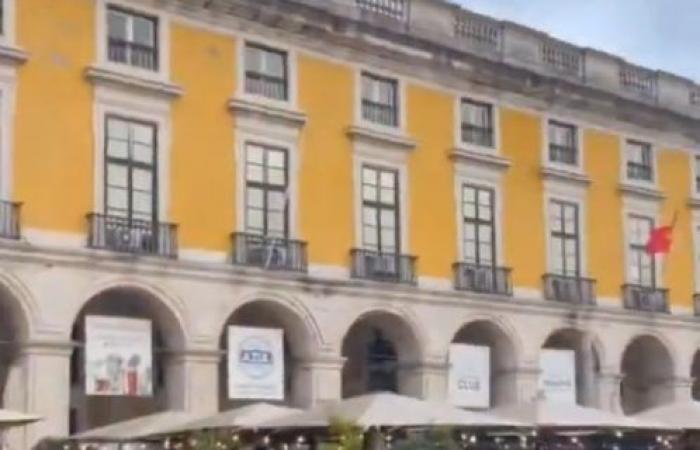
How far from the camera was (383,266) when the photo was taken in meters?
32.2

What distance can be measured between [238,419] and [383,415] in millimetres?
2730

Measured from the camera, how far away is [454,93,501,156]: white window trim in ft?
113

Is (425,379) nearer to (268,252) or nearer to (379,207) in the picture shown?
(379,207)

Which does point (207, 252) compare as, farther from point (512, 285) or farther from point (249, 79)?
point (512, 285)

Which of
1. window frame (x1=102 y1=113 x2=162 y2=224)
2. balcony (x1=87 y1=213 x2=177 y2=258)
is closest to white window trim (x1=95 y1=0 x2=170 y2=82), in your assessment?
window frame (x1=102 y1=113 x2=162 y2=224)

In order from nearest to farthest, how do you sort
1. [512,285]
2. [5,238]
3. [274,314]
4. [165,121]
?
[5,238], [165,121], [274,314], [512,285]

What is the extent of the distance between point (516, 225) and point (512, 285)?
1.39 m

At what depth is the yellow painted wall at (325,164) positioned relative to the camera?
30963mm

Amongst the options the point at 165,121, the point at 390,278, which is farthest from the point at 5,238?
the point at 390,278

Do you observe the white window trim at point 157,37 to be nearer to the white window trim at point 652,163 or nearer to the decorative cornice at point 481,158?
the decorative cornice at point 481,158

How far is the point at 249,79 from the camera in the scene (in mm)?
30375

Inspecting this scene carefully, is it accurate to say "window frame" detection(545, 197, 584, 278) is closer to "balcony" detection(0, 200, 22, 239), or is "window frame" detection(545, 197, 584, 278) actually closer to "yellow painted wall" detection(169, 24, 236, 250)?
"yellow painted wall" detection(169, 24, 236, 250)

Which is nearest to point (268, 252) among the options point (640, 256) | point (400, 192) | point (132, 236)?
point (132, 236)

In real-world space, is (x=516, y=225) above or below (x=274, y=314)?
above
